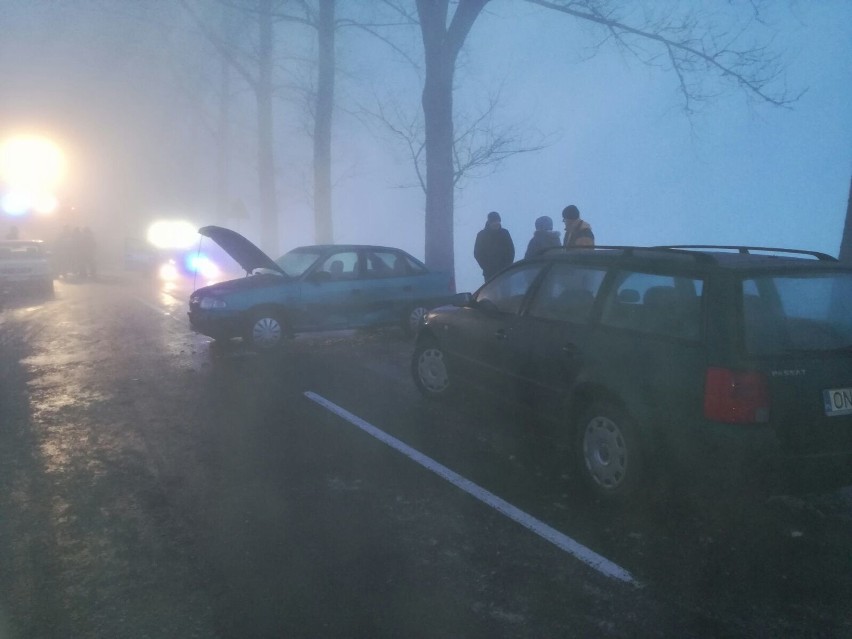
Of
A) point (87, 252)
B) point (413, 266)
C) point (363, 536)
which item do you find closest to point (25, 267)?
point (87, 252)

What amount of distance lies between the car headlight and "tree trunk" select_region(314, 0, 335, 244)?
11.1 metres

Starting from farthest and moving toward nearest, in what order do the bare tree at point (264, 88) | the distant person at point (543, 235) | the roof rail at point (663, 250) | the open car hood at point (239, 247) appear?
1. the bare tree at point (264, 88)
2. the open car hood at point (239, 247)
3. the distant person at point (543, 235)
4. the roof rail at point (663, 250)

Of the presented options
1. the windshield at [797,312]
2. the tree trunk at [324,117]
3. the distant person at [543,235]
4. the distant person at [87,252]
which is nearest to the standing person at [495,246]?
the distant person at [543,235]

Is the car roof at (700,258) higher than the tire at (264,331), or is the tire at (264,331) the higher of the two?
the car roof at (700,258)

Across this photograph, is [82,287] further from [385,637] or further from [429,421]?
[385,637]

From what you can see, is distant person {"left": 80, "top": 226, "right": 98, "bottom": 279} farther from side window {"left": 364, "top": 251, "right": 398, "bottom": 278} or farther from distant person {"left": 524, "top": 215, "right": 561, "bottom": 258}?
distant person {"left": 524, "top": 215, "right": 561, "bottom": 258}

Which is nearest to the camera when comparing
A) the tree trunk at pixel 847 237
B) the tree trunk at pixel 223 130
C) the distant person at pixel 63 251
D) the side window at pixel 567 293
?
the side window at pixel 567 293

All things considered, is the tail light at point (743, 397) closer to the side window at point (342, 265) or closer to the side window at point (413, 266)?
the side window at point (342, 265)

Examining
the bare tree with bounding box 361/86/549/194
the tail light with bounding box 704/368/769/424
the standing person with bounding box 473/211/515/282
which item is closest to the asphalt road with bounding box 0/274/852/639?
the tail light with bounding box 704/368/769/424

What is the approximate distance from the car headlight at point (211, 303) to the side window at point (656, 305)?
6.50 meters

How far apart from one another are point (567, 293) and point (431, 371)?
2.31 m

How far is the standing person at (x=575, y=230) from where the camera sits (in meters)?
9.70

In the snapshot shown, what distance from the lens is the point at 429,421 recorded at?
21.7 feet

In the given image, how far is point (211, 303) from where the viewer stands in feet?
32.6
